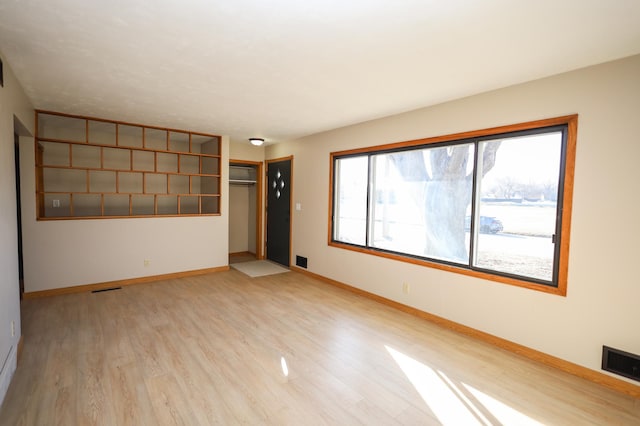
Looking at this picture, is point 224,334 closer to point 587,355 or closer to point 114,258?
point 114,258

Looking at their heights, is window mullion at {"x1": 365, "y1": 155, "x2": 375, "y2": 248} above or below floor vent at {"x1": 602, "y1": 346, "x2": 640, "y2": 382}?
above

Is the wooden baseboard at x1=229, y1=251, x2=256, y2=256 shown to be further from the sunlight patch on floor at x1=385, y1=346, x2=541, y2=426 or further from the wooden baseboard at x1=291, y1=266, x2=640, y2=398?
the sunlight patch on floor at x1=385, y1=346, x2=541, y2=426

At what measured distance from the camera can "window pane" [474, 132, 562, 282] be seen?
2.77m

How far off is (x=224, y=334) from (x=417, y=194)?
278 centimetres

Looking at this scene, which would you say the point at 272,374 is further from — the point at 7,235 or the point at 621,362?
the point at 621,362

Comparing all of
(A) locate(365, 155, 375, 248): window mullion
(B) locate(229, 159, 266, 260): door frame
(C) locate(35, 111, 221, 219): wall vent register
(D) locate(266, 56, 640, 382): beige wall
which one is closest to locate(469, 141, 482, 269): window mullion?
(D) locate(266, 56, 640, 382): beige wall

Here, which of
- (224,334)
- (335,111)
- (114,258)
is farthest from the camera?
(114,258)

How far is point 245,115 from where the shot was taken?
13.4ft

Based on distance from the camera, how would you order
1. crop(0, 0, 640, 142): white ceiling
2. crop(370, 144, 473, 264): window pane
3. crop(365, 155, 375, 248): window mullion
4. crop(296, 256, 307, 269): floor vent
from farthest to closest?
crop(296, 256, 307, 269): floor vent
crop(365, 155, 375, 248): window mullion
crop(370, 144, 473, 264): window pane
crop(0, 0, 640, 142): white ceiling

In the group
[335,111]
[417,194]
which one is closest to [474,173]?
[417,194]

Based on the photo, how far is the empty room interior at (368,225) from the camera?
1990 millimetres

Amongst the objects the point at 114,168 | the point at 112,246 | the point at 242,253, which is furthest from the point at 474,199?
the point at 114,168

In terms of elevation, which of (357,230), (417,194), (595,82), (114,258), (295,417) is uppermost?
(595,82)

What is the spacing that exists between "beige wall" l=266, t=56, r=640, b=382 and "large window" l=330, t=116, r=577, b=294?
93mm
